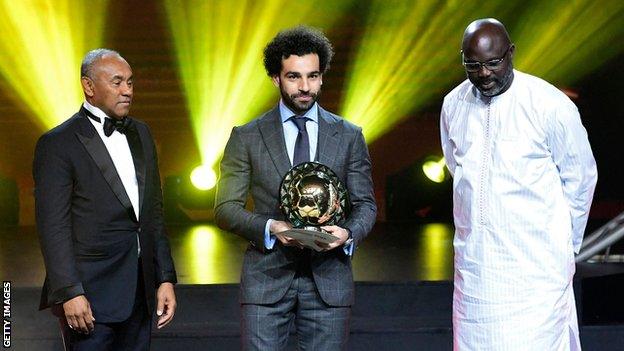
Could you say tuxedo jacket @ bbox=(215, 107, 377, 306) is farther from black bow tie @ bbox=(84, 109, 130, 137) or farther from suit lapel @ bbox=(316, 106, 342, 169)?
black bow tie @ bbox=(84, 109, 130, 137)

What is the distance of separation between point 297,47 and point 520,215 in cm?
86

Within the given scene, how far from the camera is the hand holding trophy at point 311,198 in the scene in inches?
123

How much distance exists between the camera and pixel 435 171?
369 inches

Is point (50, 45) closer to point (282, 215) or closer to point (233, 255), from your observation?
point (233, 255)

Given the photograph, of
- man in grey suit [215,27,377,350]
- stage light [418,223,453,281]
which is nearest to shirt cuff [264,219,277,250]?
man in grey suit [215,27,377,350]

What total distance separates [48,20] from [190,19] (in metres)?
1.16

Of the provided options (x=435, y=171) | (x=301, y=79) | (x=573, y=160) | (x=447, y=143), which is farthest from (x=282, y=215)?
(x=435, y=171)

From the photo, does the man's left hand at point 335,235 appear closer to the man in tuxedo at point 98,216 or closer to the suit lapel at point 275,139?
the suit lapel at point 275,139

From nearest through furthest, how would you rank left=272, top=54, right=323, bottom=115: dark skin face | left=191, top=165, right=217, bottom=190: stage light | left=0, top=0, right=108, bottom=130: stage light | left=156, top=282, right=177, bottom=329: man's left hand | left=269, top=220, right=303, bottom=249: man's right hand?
left=269, top=220, right=303, bottom=249: man's right hand
left=272, top=54, right=323, bottom=115: dark skin face
left=156, top=282, right=177, bottom=329: man's left hand
left=0, top=0, right=108, bottom=130: stage light
left=191, top=165, right=217, bottom=190: stage light

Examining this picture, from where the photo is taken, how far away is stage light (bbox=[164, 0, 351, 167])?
8.88m

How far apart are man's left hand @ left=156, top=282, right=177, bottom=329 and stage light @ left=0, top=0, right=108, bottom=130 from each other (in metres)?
5.68

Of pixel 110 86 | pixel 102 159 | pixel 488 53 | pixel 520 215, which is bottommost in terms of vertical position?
pixel 520 215

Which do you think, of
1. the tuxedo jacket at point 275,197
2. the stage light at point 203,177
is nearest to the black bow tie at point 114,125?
the tuxedo jacket at point 275,197

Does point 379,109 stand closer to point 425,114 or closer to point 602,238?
point 425,114
